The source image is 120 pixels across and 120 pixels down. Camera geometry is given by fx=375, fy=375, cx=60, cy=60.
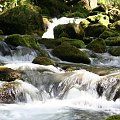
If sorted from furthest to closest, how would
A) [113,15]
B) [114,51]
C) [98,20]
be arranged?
[113,15], [98,20], [114,51]

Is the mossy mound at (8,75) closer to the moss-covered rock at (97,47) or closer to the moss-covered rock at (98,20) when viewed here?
the moss-covered rock at (97,47)

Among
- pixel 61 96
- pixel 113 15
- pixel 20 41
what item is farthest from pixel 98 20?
pixel 61 96

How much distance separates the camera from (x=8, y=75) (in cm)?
1074

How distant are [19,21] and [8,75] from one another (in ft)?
38.9

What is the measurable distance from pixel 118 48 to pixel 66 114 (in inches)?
430

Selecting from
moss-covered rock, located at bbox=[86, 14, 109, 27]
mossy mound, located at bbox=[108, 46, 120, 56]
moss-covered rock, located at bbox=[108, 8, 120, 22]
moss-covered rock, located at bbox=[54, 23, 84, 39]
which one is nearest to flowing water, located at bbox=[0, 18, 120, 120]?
mossy mound, located at bbox=[108, 46, 120, 56]

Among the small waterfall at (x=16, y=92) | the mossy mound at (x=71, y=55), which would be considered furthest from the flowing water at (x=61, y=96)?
the mossy mound at (x=71, y=55)

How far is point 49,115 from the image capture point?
28.9ft

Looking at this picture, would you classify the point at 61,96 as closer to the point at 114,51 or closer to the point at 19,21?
the point at 114,51

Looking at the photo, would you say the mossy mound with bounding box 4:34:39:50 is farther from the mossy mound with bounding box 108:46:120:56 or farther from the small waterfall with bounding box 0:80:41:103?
the small waterfall with bounding box 0:80:41:103

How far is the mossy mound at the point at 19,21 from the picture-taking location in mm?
21875

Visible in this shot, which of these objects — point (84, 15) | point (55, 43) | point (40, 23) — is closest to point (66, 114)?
point (55, 43)

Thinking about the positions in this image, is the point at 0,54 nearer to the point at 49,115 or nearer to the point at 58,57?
the point at 58,57

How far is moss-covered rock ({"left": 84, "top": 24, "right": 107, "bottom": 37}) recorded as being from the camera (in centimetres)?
2512
